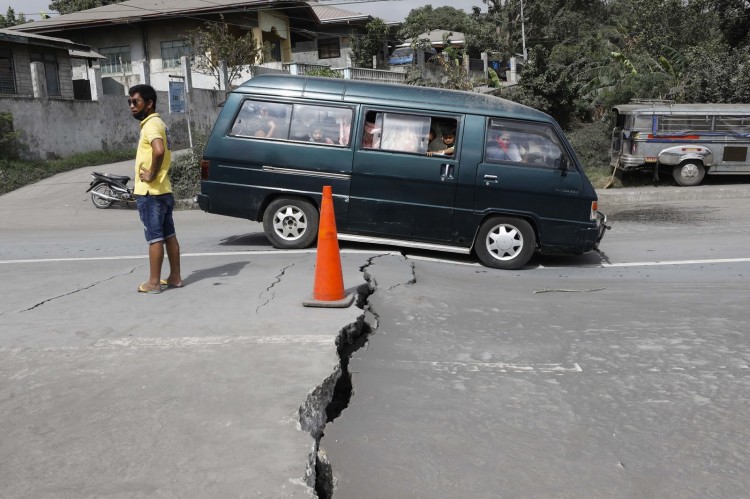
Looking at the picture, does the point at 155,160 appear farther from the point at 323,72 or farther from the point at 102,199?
the point at 323,72

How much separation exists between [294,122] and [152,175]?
2.85 meters

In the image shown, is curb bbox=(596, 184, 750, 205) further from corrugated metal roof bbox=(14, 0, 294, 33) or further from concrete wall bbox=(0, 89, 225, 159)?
corrugated metal roof bbox=(14, 0, 294, 33)

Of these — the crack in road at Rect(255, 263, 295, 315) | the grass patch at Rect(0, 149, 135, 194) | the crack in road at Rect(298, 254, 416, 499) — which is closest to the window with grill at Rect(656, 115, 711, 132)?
the crack in road at Rect(255, 263, 295, 315)

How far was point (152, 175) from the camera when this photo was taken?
18.5 feet

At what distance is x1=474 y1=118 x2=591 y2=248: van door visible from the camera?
7844 millimetres

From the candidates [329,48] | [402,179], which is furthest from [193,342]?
[329,48]

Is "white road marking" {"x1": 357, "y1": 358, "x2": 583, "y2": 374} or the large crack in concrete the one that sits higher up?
the large crack in concrete

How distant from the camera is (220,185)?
8.30 m

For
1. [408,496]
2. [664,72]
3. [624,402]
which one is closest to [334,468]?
[408,496]

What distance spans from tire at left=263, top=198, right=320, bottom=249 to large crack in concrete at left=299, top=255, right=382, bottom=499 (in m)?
2.45

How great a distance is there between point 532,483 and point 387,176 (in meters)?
5.25

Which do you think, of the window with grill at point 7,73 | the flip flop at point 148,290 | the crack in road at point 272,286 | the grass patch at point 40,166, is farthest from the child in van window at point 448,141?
the window with grill at point 7,73

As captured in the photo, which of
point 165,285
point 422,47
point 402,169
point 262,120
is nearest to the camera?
point 165,285

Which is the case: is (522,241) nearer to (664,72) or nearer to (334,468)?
(334,468)
